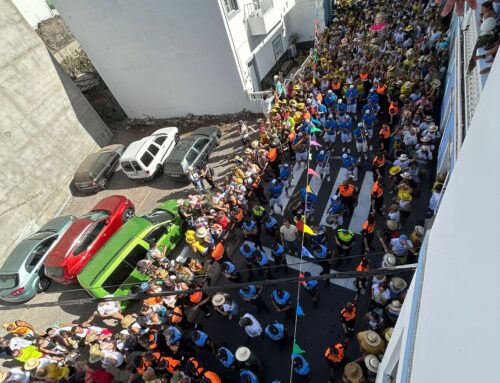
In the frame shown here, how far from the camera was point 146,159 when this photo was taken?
14.4m

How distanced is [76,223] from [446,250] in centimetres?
1150

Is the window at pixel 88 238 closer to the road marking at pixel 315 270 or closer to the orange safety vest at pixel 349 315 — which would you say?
the road marking at pixel 315 270

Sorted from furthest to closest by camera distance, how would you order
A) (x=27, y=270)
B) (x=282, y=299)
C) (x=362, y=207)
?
1. (x=27, y=270)
2. (x=362, y=207)
3. (x=282, y=299)

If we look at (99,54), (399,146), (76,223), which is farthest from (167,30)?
(399,146)

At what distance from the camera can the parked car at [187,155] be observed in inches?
530

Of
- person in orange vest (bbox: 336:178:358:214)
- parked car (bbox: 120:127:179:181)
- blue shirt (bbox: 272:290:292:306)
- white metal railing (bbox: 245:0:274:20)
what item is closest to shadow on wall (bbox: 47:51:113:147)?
parked car (bbox: 120:127:179:181)

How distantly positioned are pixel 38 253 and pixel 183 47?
10827 millimetres

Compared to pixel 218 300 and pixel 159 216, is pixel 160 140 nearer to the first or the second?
pixel 159 216

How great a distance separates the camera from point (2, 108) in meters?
13.8

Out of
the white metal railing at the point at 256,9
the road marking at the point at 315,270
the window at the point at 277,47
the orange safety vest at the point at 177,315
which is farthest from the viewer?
the window at the point at 277,47

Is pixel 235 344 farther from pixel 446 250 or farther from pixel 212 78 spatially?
pixel 212 78

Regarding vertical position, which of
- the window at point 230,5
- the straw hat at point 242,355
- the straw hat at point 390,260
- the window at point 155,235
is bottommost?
the window at point 155,235

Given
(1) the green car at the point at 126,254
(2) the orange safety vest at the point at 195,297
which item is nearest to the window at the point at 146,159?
(1) the green car at the point at 126,254

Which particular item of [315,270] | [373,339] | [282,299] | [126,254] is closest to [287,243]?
[315,270]
